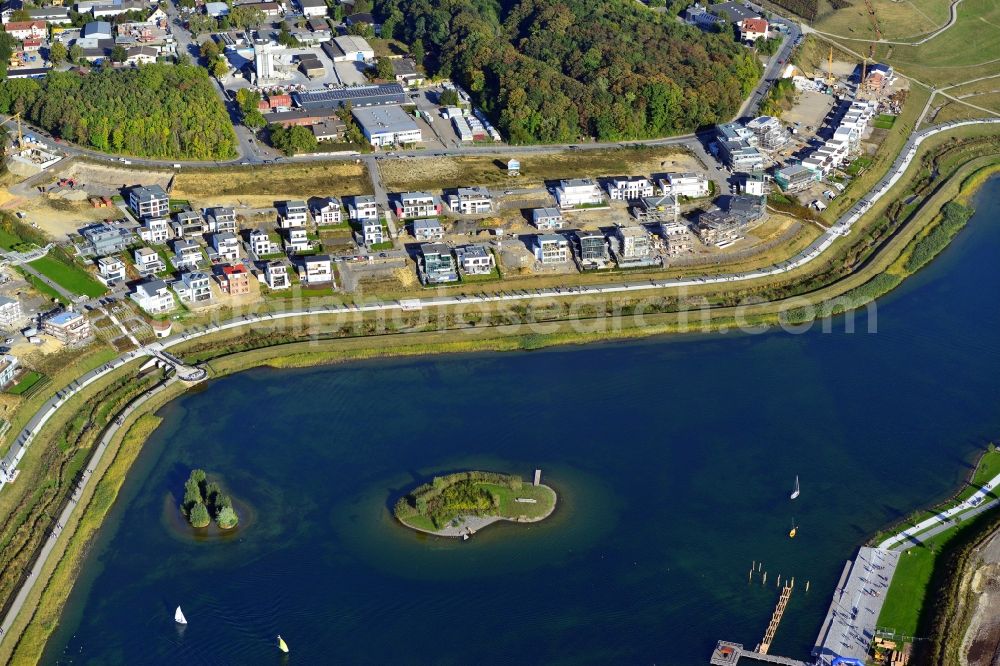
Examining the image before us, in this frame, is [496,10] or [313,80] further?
[496,10]

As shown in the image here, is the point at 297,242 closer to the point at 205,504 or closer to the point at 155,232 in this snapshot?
the point at 155,232

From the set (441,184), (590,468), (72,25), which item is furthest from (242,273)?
(72,25)

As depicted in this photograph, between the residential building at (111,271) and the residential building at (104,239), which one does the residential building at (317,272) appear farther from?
the residential building at (104,239)

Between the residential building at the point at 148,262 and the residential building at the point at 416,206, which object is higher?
the residential building at the point at 416,206

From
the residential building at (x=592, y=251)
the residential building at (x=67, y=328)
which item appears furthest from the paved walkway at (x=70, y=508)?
the residential building at (x=592, y=251)

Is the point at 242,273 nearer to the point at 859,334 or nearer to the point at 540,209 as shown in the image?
the point at 540,209

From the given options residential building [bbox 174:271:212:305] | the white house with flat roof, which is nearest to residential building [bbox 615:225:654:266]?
the white house with flat roof
